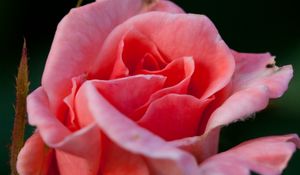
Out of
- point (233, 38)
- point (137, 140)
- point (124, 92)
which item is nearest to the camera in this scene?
point (137, 140)

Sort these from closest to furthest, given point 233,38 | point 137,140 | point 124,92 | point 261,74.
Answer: point 137,140 < point 124,92 < point 261,74 < point 233,38

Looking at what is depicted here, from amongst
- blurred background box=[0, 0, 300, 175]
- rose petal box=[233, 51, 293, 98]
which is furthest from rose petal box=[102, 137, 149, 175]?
blurred background box=[0, 0, 300, 175]

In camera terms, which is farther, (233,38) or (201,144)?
(233,38)

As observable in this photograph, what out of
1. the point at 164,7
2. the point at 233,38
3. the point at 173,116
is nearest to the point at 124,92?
the point at 173,116

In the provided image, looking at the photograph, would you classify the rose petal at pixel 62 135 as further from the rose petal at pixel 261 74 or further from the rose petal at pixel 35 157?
the rose petal at pixel 261 74

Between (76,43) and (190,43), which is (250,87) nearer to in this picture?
(190,43)
